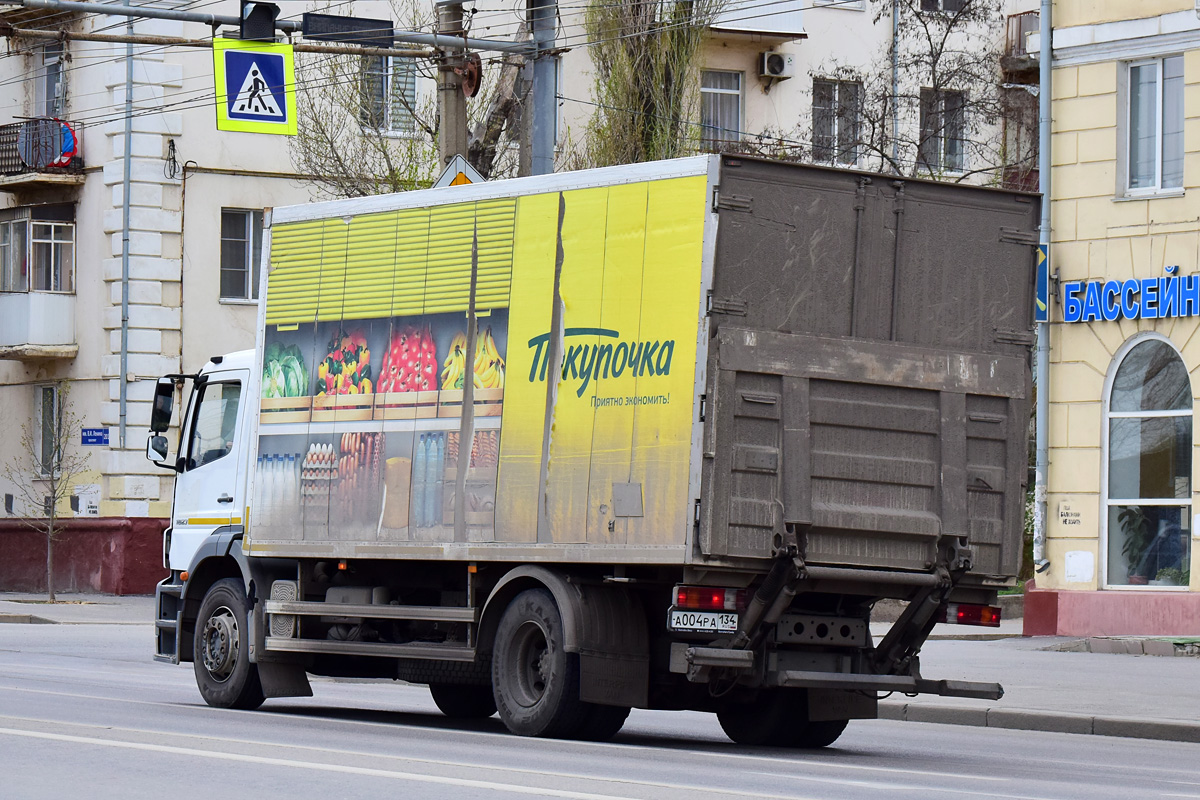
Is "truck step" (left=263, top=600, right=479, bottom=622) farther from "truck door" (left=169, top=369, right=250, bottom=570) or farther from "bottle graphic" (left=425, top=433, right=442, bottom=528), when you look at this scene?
"truck door" (left=169, top=369, right=250, bottom=570)

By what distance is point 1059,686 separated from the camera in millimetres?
19172

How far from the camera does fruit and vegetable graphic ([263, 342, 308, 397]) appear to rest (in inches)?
607

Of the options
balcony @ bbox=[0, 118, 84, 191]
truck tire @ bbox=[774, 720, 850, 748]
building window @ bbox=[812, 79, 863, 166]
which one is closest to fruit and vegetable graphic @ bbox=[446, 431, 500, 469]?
truck tire @ bbox=[774, 720, 850, 748]

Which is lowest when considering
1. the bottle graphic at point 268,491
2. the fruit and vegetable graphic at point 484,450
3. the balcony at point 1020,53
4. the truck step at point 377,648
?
the truck step at point 377,648

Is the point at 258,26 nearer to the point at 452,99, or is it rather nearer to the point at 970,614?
the point at 452,99

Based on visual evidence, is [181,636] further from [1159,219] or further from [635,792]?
[1159,219]

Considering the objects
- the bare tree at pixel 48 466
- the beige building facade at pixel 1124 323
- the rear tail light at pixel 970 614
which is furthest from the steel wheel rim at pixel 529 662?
the bare tree at pixel 48 466

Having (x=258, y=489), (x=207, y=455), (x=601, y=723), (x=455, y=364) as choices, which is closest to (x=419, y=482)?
(x=455, y=364)

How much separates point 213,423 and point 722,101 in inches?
1079

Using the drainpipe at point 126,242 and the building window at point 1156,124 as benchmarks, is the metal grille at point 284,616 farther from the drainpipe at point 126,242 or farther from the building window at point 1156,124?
the drainpipe at point 126,242

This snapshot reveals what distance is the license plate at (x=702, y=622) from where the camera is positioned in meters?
12.5

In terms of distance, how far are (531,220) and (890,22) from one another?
105ft

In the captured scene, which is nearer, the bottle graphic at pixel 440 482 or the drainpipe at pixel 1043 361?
the bottle graphic at pixel 440 482

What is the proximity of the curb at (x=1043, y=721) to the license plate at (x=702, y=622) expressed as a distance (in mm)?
4835
